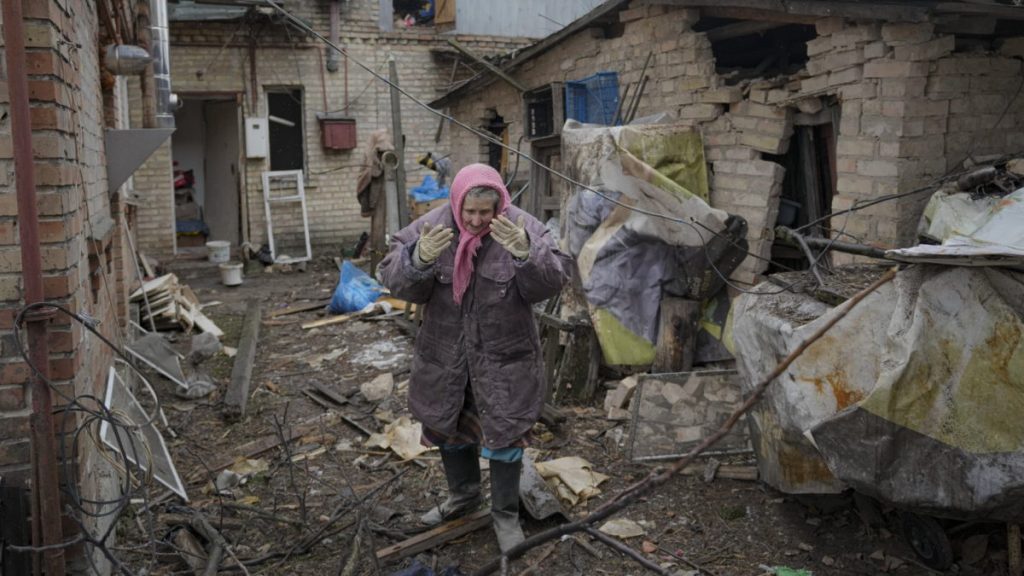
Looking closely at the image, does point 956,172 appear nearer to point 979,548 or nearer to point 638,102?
point 979,548

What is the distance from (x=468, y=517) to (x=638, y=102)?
4.87 meters

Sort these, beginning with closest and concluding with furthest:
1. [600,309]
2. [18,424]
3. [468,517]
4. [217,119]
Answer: [18,424] → [468,517] → [600,309] → [217,119]

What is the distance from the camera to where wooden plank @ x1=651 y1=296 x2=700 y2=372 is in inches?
245

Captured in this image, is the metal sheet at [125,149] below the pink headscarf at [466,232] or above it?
above

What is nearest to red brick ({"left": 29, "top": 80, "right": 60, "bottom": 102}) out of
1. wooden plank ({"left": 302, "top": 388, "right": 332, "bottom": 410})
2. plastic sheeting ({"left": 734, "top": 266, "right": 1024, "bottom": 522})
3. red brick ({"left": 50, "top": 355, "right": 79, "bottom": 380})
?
red brick ({"left": 50, "top": 355, "right": 79, "bottom": 380})

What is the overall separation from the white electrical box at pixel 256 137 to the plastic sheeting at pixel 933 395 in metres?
12.5

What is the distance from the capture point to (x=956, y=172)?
17.2 feet

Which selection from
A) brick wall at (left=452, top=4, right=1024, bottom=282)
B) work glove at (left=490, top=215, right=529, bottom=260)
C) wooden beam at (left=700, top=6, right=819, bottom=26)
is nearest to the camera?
work glove at (left=490, top=215, right=529, bottom=260)

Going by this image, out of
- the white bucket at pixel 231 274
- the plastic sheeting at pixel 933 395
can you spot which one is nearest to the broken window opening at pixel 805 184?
the plastic sheeting at pixel 933 395

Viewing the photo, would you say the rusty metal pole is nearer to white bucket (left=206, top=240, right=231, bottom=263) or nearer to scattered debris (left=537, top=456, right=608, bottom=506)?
scattered debris (left=537, top=456, right=608, bottom=506)

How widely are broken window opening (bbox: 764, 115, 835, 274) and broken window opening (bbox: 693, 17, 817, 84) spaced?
0.80 metres

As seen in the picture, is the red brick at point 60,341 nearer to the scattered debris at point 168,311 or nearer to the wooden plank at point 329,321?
the scattered debris at point 168,311

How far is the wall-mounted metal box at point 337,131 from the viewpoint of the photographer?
47.9 feet

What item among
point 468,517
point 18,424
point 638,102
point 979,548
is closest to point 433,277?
point 468,517
